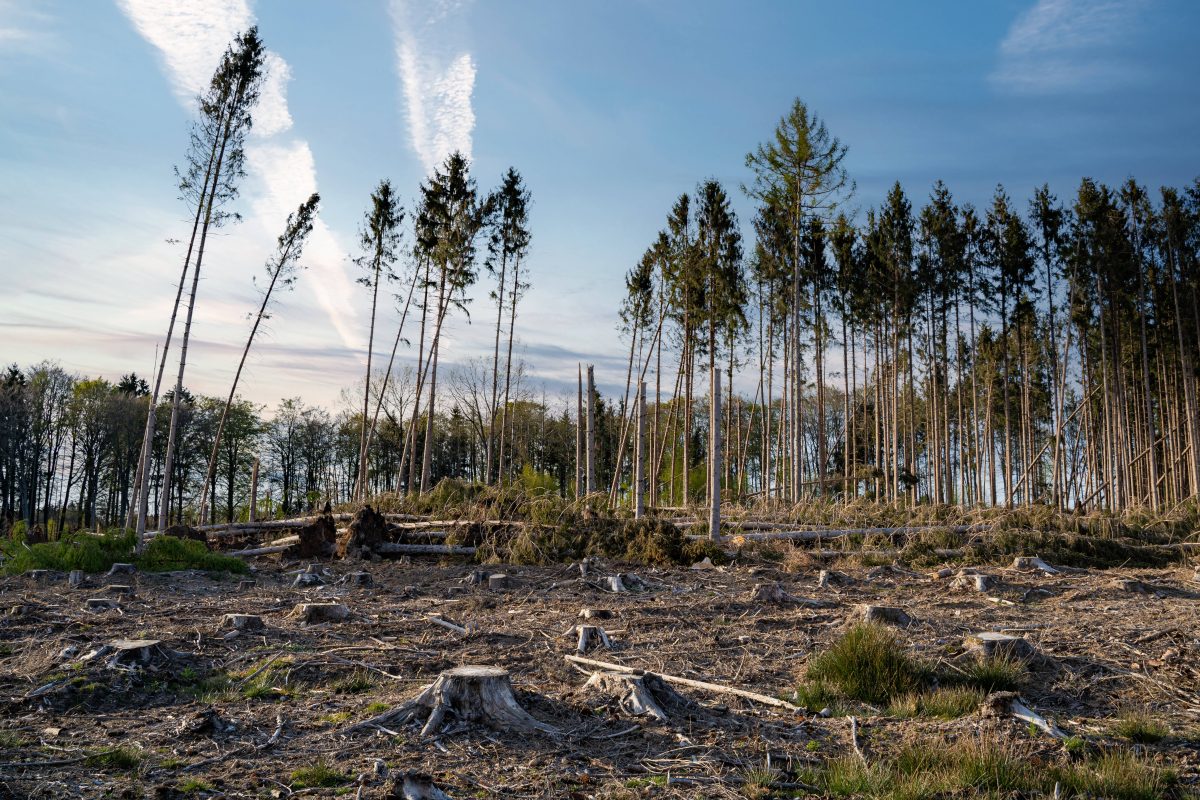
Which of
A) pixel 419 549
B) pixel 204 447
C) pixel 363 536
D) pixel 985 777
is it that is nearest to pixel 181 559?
pixel 363 536

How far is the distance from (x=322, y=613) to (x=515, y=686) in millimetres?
3230

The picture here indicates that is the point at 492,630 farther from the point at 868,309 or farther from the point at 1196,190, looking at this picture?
the point at 1196,190

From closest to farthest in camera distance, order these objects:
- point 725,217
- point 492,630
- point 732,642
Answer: point 732,642, point 492,630, point 725,217

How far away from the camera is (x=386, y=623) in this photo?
7004 millimetres

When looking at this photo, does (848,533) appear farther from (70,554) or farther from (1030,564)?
(70,554)

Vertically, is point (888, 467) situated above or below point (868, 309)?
below

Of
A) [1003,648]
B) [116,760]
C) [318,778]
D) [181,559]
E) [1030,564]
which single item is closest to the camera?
[318,778]

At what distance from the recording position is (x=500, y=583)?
983 centimetres

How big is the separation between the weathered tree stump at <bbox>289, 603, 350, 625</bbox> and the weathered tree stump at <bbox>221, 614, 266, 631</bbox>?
18.6 inches

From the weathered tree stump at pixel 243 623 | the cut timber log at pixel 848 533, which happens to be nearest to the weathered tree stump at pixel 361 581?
the weathered tree stump at pixel 243 623

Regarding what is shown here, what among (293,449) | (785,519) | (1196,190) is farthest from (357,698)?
(293,449)

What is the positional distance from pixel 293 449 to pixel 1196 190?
45114 millimetres

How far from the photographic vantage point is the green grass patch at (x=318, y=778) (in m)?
3.23

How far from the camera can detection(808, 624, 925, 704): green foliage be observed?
462cm
